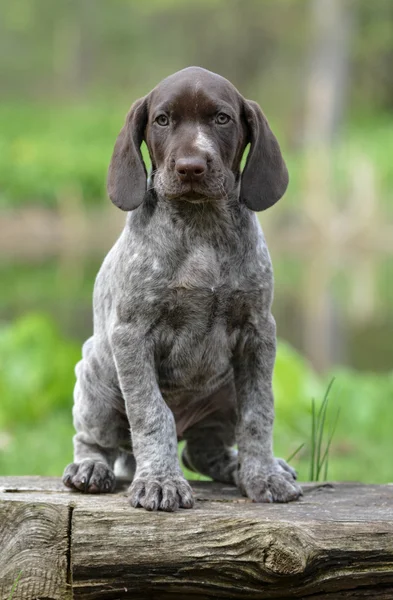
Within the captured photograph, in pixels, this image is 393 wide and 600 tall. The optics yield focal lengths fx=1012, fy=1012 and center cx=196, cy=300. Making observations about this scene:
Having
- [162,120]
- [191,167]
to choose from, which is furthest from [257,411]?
[162,120]

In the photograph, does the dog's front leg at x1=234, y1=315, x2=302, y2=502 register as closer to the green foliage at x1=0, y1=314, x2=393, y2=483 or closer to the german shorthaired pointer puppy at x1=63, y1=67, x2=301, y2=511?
the german shorthaired pointer puppy at x1=63, y1=67, x2=301, y2=511

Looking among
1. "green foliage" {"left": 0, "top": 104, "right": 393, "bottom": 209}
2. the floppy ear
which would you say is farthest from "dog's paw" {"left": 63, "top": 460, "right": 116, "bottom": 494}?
"green foliage" {"left": 0, "top": 104, "right": 393, "bottom": 209}

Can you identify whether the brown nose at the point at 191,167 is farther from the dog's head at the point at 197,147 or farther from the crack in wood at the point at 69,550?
the crack in wood at the point at 69,550

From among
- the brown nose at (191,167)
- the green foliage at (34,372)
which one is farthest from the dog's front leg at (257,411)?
the green foliage at (34,372)

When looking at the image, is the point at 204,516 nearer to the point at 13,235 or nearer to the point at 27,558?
the point at 27,558

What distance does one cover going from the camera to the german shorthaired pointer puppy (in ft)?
12.3

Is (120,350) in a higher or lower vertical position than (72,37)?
lower

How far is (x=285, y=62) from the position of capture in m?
35.1

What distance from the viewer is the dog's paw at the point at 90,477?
4.03m

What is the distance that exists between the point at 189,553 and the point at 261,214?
685 inches

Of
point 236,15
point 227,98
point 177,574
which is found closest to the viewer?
point 177,574

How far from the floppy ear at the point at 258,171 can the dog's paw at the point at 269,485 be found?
3.44ft

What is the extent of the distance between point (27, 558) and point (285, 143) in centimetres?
2687

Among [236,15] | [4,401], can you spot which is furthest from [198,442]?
[236,15]
